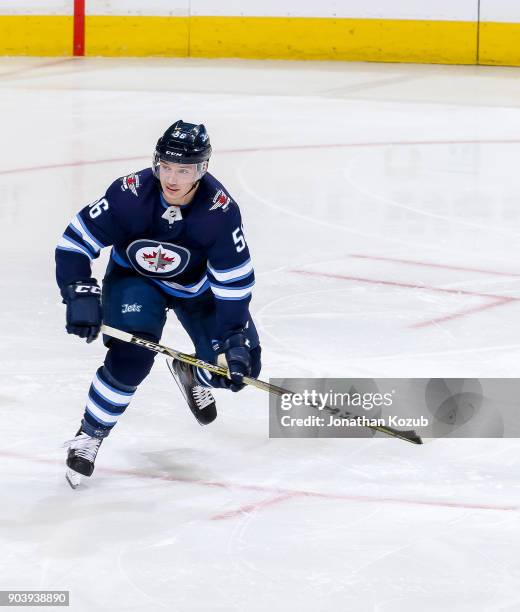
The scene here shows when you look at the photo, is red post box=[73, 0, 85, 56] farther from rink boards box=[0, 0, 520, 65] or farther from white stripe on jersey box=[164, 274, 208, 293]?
white stripe on jersey box=[164, 274, 208, 293]

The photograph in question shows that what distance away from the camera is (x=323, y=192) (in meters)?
6.87

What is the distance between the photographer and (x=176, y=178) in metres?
3.16

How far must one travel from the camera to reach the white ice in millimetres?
2771

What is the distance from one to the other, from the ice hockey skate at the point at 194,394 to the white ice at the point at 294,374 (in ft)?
0.15

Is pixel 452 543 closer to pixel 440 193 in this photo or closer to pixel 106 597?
pixel 106 597

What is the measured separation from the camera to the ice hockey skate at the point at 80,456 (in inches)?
127

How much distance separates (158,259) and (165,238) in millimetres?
66

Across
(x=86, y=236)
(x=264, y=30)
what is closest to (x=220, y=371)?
(x=86, y=236)

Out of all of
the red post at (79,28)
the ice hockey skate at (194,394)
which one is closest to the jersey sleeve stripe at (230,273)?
the ice hockey skate at (194,394)

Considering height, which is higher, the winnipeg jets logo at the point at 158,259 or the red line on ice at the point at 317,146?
the winnipeg jets logo at the point at 158,259

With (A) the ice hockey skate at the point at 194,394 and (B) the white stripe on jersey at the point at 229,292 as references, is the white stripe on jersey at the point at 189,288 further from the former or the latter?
(A) the ice hockey skate at the point at 194,394

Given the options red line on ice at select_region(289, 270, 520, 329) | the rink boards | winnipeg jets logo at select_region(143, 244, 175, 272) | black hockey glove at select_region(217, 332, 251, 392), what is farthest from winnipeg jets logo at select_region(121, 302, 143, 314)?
the rink boards

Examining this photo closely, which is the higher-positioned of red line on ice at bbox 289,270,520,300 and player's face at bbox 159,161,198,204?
player's face at bbox 159,161,198,204

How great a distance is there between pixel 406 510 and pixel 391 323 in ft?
5.23
